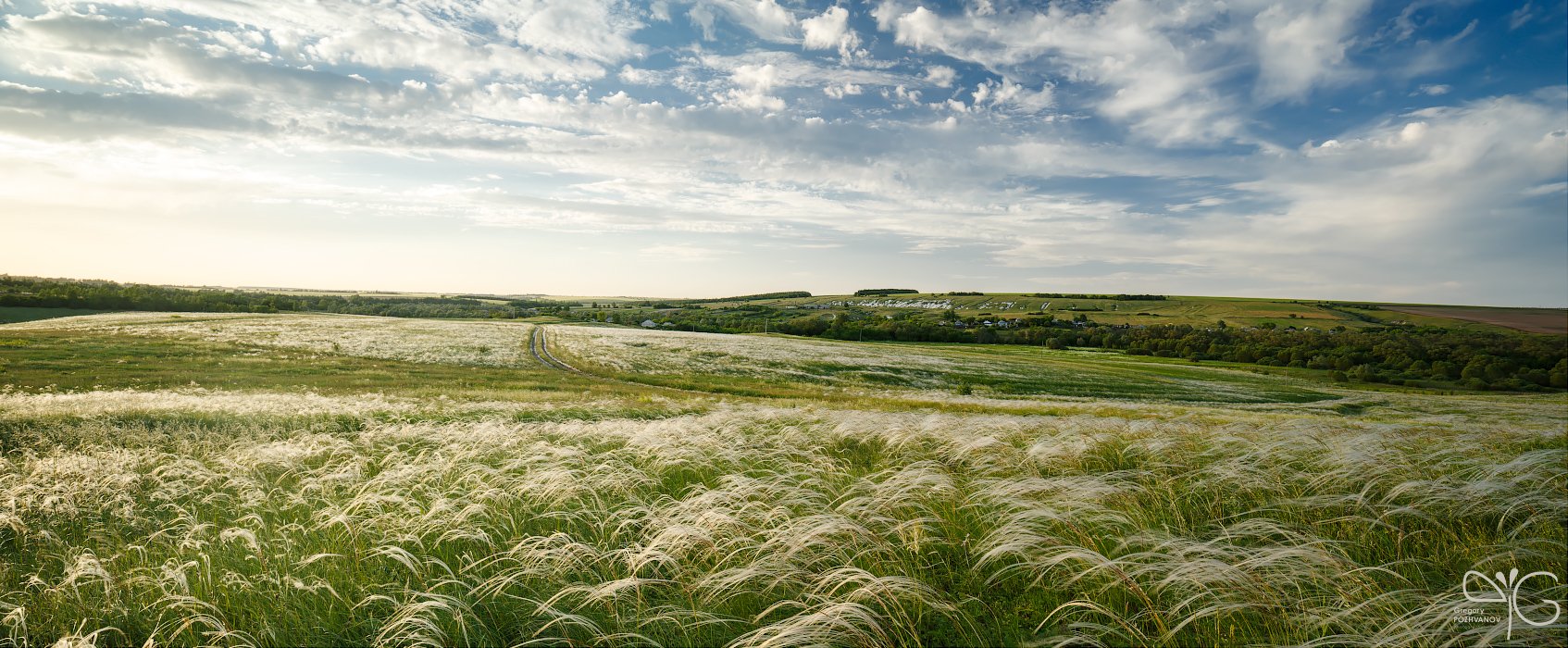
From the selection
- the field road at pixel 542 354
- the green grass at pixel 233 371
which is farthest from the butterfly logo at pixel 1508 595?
the field road at pixel 542 354

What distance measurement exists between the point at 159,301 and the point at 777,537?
10146 cm

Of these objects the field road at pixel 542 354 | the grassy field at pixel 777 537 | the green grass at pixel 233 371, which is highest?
the grassy field at pixel 777 537

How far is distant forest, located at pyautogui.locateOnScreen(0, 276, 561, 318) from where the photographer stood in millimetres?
47403

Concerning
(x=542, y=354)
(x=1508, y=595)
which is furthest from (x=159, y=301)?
(x=1508, y=595)

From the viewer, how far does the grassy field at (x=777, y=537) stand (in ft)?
10.5

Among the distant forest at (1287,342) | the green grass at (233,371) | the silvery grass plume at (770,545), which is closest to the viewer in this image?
the silvery grass plume at (770,545)

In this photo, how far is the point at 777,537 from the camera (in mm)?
4031

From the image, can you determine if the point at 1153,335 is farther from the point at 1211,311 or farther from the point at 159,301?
the point at 159,301

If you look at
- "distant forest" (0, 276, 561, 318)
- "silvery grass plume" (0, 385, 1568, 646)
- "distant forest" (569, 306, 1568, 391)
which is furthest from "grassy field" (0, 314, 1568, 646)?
"distant forest" (0, 276, 561, 318)

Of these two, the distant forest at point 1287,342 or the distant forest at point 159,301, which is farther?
the distant forest at point 1287,342

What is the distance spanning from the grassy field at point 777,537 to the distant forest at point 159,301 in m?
61.7

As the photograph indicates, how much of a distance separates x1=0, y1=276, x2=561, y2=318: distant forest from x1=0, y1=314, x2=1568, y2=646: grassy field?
6172 cm

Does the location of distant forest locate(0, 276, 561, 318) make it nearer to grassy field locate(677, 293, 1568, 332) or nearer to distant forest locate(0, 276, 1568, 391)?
distant forest locate(0, 276, 1568, 391)

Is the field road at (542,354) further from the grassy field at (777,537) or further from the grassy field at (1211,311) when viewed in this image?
the grassy field at (1211,311)
